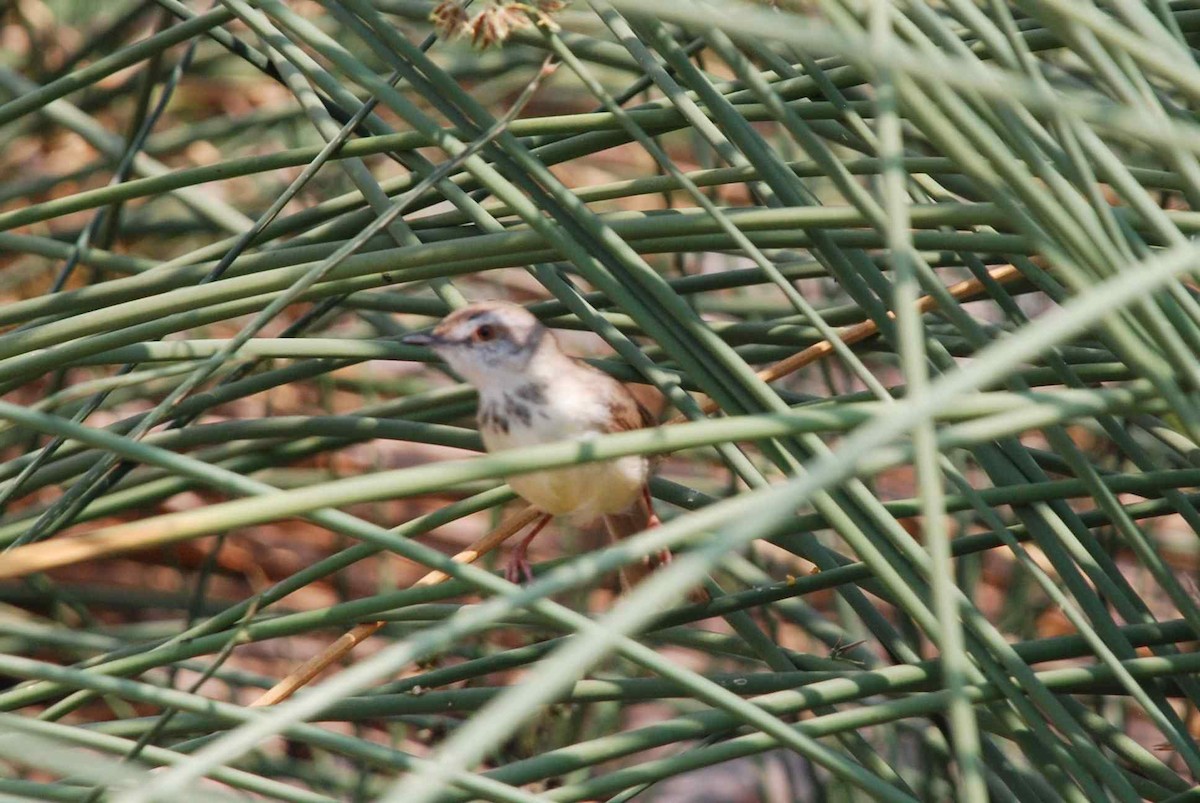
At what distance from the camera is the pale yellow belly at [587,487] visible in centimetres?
190

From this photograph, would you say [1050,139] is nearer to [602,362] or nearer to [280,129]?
[602,362]

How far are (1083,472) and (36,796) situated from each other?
1066 millimetres

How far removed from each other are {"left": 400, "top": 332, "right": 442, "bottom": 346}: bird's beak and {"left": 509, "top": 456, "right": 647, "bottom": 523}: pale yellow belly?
0.26 m

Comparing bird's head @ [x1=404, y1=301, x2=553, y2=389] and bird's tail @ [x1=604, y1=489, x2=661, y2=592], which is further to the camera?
bird's tail @ [x1=604, y1=489, x2=661, y2=592]

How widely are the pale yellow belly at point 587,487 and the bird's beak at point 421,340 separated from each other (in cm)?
26

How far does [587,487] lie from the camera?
6.71ft

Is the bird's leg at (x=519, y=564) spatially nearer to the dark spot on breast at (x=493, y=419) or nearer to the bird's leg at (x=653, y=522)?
the bird's leg at (x=653, y=522)

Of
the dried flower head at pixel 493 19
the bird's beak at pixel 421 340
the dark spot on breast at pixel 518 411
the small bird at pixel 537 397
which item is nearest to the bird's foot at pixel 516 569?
the small bird at pixel 537 397

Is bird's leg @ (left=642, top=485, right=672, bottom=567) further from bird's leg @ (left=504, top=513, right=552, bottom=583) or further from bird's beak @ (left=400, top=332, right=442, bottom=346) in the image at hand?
bird's beak @ (left=400, top=332, right=442, bottom=346)

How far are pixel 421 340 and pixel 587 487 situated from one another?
34 centimetres

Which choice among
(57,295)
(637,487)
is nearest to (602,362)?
(637,487)

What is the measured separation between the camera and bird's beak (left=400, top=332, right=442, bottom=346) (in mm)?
1926

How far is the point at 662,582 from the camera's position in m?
0.75

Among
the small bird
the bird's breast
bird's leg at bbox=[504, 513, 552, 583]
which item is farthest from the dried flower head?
bird's leg at bbox=[504, 513, 552, 583]
